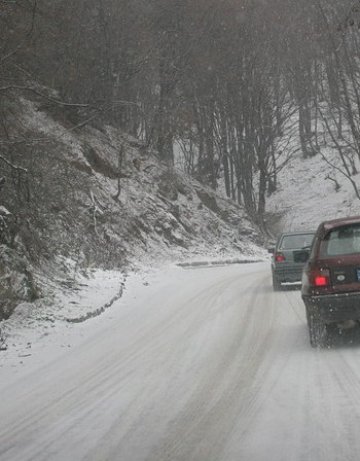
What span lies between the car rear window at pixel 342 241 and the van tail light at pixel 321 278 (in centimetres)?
27

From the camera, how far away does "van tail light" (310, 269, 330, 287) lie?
8992 millimetres

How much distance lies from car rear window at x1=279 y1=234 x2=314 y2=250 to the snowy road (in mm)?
5983

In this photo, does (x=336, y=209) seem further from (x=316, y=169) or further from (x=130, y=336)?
(x=130, y=336)

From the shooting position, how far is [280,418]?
19.5 ft

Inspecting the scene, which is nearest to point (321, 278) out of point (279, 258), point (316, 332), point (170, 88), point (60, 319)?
point (316, 332)

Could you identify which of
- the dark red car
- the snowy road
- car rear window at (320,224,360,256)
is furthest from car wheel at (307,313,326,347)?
car rear window at (320,224,360,256)

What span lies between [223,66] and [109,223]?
17159 millimetres

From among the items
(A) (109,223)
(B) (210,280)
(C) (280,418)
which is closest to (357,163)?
(A) (109,223)

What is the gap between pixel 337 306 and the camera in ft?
29.1

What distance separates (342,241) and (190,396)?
3.44m

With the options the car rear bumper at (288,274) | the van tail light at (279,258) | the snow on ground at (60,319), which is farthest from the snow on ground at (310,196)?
the snow on ground at (60,319)

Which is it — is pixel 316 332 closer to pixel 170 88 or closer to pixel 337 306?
pixel 337 306

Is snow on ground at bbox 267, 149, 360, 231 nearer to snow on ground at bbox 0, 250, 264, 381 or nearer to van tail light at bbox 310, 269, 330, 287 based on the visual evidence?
snow on ground at bbox 0, 250, 264, 381

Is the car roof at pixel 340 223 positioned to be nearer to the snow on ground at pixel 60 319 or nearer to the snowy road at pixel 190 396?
the snowy road at pixel 190 396
